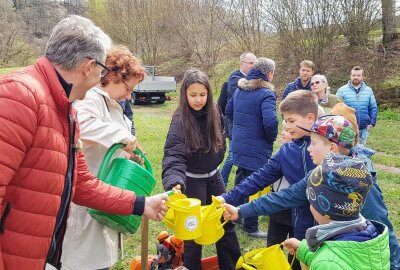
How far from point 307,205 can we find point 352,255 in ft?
2.94

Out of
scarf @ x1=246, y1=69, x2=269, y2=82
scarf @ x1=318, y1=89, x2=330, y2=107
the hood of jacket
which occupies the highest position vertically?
scarf @ x1=246, y1=69, x2=269, y2=82

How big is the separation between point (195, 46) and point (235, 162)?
19.3 m

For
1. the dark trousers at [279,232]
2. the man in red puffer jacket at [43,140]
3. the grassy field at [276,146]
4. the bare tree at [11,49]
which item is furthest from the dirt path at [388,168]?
the bare tree at [11,49]

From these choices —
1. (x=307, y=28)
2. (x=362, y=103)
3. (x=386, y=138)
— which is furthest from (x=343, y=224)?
(x=307, y=28)

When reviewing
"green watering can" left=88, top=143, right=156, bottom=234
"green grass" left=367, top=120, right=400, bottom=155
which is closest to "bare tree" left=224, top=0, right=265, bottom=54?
"green grass" left=367, top=120, right=400, bottom=155

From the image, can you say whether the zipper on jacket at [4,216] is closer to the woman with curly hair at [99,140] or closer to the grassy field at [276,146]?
the woman with curly hair at [99,140]

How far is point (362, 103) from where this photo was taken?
6.70 m

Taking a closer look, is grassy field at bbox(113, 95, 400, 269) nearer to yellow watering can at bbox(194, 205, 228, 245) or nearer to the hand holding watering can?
yellow watering can at bbox(194, 205, 228, 245)

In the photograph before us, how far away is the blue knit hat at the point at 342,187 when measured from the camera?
5.34 feet

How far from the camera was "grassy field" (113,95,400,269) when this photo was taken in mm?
3912

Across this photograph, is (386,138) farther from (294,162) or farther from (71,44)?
(71,44)

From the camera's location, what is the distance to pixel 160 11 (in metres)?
24.4

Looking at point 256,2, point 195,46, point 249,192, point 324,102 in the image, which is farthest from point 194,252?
point 195,46

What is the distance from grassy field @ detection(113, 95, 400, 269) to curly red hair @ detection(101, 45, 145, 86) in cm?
186
